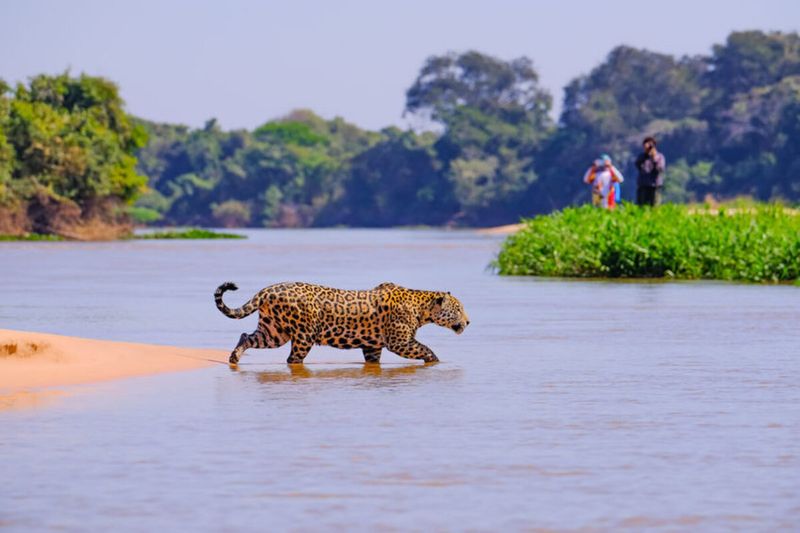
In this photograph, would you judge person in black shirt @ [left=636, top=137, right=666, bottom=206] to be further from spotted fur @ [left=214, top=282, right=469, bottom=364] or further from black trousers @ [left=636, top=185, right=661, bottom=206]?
spotted fur @ [left=214, top=282, right=469, bottom=364]

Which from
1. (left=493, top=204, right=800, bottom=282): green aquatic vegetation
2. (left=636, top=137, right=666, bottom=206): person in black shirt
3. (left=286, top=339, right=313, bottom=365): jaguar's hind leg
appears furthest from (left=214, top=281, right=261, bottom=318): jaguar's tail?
(left=636, top=137, right=666, bottom=206): person in black shirt

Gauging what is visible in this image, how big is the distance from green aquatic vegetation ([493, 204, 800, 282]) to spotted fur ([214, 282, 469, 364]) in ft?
52.9

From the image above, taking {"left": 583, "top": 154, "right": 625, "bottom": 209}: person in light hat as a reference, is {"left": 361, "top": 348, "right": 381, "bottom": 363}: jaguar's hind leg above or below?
below

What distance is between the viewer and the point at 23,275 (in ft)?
111

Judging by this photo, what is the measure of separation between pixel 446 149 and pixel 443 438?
363ft

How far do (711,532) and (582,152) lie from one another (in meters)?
98.9

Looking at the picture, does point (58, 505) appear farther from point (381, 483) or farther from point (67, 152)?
point (67, 152)

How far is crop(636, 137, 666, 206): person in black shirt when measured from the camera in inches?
1299

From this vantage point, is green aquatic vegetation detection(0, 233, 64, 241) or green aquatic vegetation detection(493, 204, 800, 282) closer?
green aquatic vegetation detection(493, 204, 800, 282)

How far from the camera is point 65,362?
13.4 meters

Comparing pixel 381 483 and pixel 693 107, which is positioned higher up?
pixel 693 107

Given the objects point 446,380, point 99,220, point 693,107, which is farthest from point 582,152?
point 446,380

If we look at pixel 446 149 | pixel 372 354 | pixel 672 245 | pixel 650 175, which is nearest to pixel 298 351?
pixel 372 354

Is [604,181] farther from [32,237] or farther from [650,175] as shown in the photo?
[32,237]
